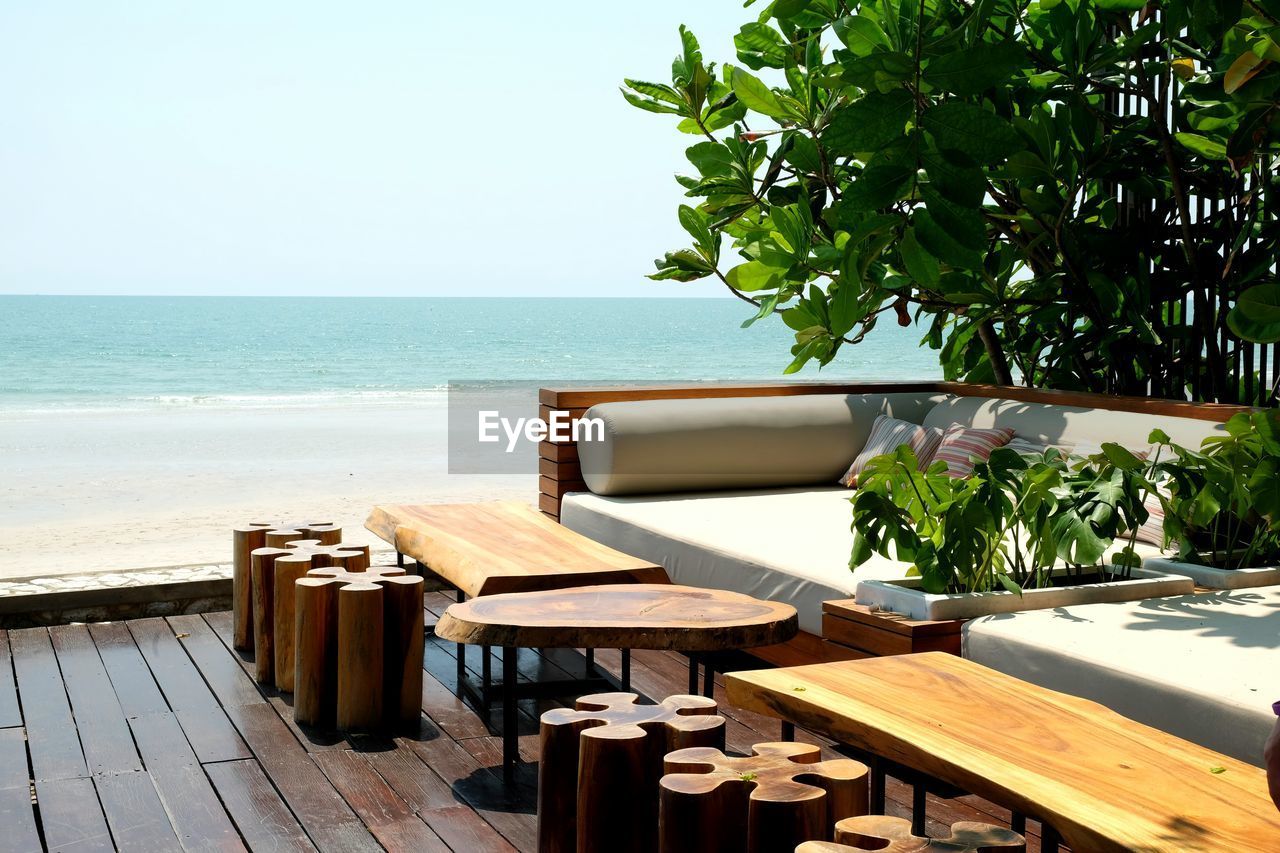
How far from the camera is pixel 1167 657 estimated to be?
2.37 meters

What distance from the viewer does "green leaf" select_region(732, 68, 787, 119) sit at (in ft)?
14.8

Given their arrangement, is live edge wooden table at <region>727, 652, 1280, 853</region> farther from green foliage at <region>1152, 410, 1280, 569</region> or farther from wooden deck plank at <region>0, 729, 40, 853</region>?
wooden deck plank at <region>0, 729, 40, 853</region>

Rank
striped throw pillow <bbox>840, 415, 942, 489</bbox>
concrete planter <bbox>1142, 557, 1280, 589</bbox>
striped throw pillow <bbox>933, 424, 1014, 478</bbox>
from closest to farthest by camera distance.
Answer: concrete planter <bbox>1142, 557, 1280, 589</bbox> < striped throw pillow <bbox>933, 424, 1014, 478</bbox> < striped throw pillow <bbox>840, 415, 942, 489</bbox>

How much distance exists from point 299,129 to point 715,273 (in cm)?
4227

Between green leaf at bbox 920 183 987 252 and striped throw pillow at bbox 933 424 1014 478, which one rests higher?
green leaf at bbox 920 183 987 252

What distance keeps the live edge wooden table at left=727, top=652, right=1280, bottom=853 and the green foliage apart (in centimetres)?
110

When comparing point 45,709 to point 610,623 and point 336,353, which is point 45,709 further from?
point 336,353

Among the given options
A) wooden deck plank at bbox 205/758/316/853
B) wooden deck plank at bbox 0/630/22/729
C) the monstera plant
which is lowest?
wooden deck plank at bbox 205/758/316/853

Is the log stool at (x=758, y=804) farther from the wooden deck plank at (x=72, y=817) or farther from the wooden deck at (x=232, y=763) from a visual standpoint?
the wooden deck plank at (x=72, y=817)

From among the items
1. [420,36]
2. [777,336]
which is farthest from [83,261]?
[777,336]

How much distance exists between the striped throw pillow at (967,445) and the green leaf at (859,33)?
3.06 meters

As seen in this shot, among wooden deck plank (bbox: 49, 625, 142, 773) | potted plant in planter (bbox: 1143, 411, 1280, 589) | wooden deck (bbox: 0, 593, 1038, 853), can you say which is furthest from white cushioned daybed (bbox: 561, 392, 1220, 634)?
wooden deck plank (bbox: 49, 625, 142, 773)

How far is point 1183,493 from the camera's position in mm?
2994

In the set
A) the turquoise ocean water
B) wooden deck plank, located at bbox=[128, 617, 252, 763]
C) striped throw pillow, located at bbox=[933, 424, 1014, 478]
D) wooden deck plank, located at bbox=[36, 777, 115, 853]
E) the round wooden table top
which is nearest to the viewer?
wooden deck plank, located at bbox=[36, 777, 115, 853]
